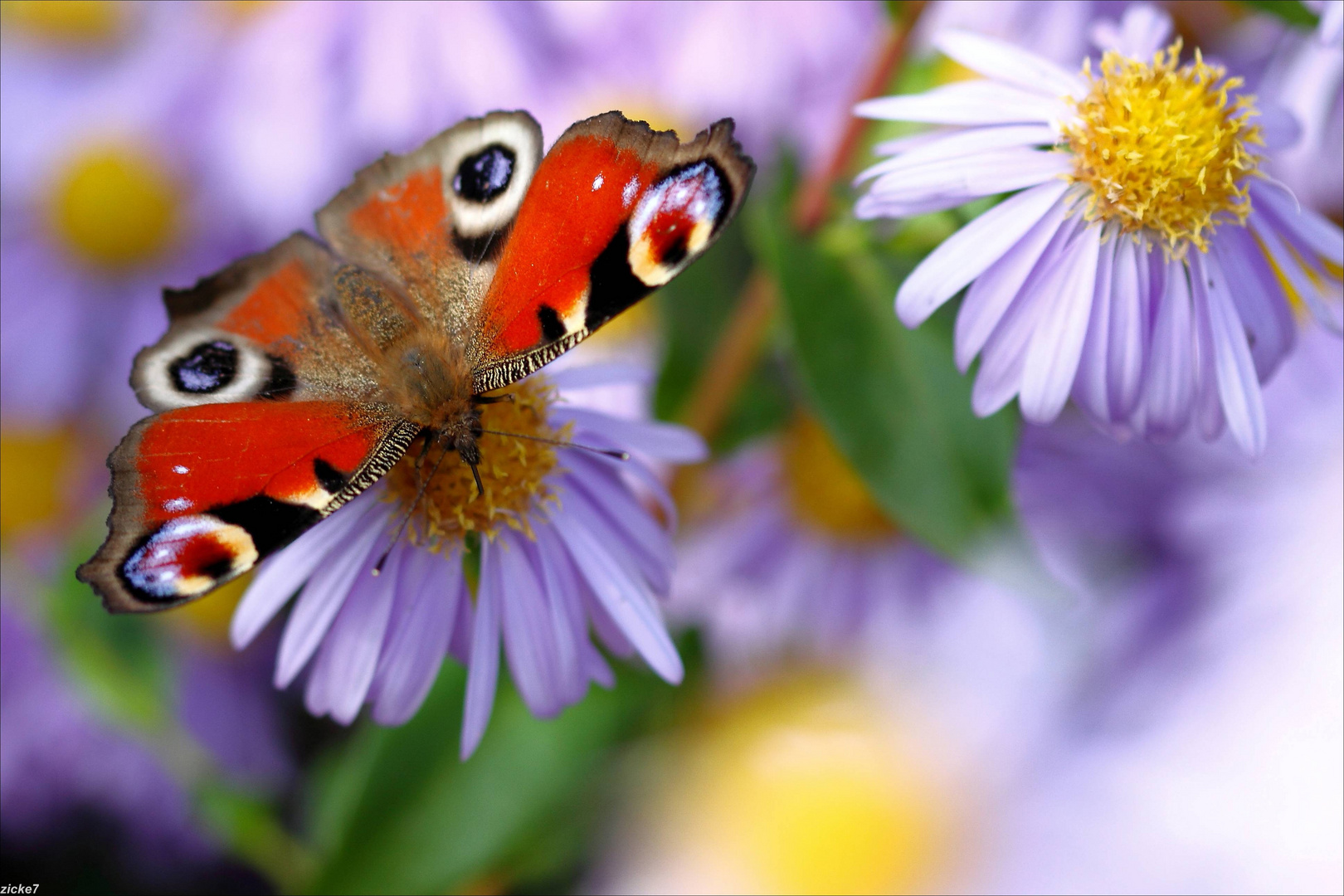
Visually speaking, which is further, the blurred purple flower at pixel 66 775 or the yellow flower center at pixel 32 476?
the yellow flower center at pixel 32 476

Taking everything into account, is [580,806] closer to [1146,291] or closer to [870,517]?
[870,517]

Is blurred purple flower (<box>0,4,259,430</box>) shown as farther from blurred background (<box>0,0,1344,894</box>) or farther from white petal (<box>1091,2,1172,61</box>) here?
white petal (<box>1091,2,1172,61</box>)

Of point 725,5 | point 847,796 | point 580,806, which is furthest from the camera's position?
point 725,5

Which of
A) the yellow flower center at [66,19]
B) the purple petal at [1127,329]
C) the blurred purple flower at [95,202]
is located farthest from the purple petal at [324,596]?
the yellow flower center at [66,19]

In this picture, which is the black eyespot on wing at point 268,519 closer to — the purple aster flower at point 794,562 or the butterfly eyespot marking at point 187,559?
the butterfly eyespot marking at point 187,559

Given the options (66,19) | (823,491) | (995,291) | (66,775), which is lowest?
(66,775)

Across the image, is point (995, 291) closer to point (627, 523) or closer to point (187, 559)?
point (627, 523)

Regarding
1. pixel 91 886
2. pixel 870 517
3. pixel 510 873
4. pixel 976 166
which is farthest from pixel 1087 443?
pixel 91 886

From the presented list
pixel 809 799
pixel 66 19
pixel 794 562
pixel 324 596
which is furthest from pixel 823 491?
pixel 66 19
